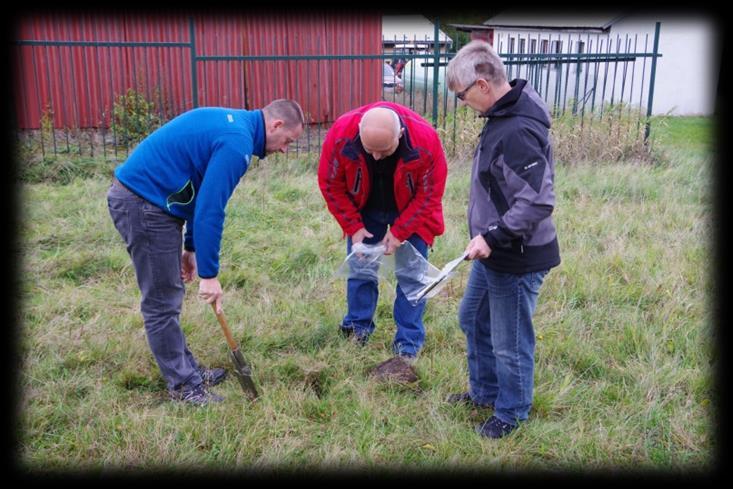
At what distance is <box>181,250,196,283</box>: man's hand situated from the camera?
11.2ft

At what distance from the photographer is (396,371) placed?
11.5ft

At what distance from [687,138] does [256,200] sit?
9.01 m

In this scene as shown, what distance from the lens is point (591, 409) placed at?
3168 millimetres

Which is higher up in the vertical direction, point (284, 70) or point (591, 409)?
point (284, 70)

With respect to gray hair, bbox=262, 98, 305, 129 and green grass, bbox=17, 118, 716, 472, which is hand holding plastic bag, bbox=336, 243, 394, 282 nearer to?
green grass, bbox=17, 118, 716, 472

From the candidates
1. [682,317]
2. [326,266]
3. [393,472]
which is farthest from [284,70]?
[393,472]

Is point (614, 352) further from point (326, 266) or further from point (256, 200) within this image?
point (256, 200)

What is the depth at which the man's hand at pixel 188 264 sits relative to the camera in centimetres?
342

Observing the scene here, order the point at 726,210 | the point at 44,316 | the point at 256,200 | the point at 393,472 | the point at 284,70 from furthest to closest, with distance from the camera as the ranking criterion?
the point at 284,70, the point at 256,200, the point at 726,210, the point at 44,316, the point at 393,472

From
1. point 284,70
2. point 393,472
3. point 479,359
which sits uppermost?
point 284,70

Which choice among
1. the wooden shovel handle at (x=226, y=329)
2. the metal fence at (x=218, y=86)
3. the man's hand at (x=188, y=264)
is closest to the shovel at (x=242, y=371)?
the wooden shovel handle at (x=226, y=329)

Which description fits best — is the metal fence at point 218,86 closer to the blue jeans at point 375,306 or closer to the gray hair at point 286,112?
the blue jeans at point 375,306

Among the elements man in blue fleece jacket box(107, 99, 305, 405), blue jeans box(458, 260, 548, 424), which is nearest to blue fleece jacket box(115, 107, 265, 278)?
man in blue fleece jacket box(107, 99, 305, 405)

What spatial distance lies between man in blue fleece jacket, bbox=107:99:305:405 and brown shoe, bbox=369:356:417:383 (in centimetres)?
93
